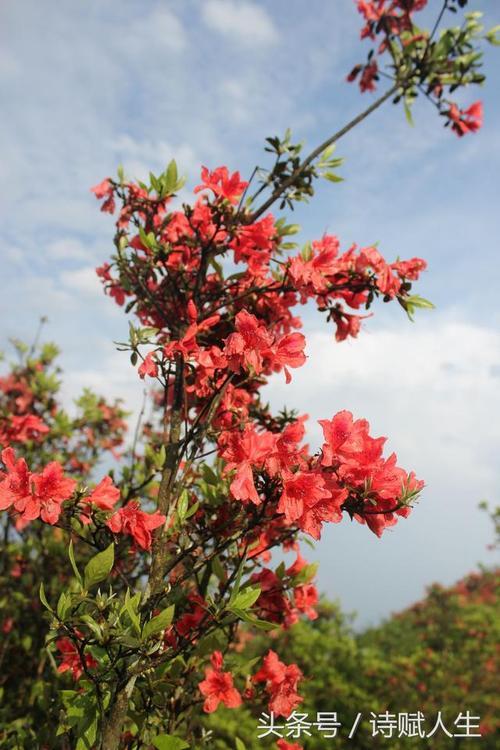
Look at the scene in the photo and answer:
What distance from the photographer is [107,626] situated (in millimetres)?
1489

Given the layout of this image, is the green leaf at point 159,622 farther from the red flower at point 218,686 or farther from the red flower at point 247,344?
the red flower at point 247,344

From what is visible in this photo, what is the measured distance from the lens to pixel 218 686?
201 centimetres

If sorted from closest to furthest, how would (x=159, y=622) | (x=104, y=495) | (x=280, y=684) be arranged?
(x=159, y=622) → (x=104, y=495) → (x=280, y=684)

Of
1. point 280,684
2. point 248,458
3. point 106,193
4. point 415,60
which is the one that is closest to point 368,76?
point 415,60

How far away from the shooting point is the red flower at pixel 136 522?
1.73m

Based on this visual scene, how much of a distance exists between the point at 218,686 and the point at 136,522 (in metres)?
0.76

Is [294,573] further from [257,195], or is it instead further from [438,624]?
[438,624]

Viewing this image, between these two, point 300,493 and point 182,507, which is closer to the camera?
point 300,493

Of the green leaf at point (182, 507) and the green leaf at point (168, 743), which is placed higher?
the green leaf at point (182, 507)

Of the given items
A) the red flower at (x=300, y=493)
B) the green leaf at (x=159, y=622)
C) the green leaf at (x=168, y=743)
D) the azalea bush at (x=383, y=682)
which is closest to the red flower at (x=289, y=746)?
the green leaf at (x=168, y=743)

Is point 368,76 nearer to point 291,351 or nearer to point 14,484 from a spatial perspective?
point 291,351

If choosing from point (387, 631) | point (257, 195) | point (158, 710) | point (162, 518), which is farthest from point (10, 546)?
point (387, 631)

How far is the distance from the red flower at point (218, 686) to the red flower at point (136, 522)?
60 cm

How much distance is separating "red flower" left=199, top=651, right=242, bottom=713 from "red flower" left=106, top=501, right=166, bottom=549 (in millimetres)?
599
